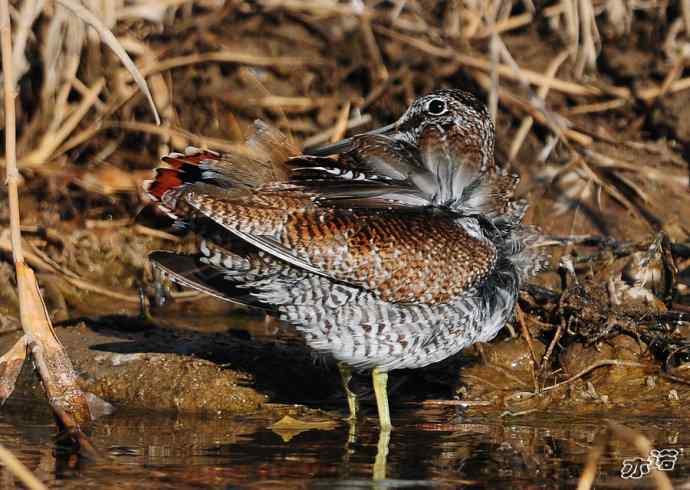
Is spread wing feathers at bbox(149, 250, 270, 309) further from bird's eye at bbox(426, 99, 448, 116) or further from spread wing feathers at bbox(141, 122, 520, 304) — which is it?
bird's eye at bbox(426, 99, 448, 116)

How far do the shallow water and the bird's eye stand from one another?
1.41m

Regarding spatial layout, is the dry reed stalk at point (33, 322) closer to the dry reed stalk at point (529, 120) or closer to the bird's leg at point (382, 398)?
the bird's leg at point (382, 398)

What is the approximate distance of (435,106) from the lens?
5531mm

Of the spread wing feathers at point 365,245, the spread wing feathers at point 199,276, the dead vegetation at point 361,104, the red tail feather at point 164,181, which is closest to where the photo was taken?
the spread wing feathers at point 365,245

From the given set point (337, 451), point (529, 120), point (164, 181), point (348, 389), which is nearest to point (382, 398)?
point (348, 389)

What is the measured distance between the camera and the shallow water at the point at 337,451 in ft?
14.2

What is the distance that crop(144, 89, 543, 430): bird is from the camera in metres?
4.91

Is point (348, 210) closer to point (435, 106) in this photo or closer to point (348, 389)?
point (435, 106)

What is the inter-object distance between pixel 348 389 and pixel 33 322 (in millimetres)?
1572

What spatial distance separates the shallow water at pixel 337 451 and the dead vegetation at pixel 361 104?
1.06 meters

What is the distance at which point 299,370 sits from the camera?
603 cm

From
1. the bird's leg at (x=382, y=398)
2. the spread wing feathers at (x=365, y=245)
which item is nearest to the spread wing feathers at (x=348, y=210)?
the spread wing feathers at (x=365, y=245)

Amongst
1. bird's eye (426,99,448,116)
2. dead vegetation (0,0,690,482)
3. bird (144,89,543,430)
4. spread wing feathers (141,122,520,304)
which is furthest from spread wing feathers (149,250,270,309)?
dead vegetation (0,0,690,482)

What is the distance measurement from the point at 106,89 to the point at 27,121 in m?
0.55
